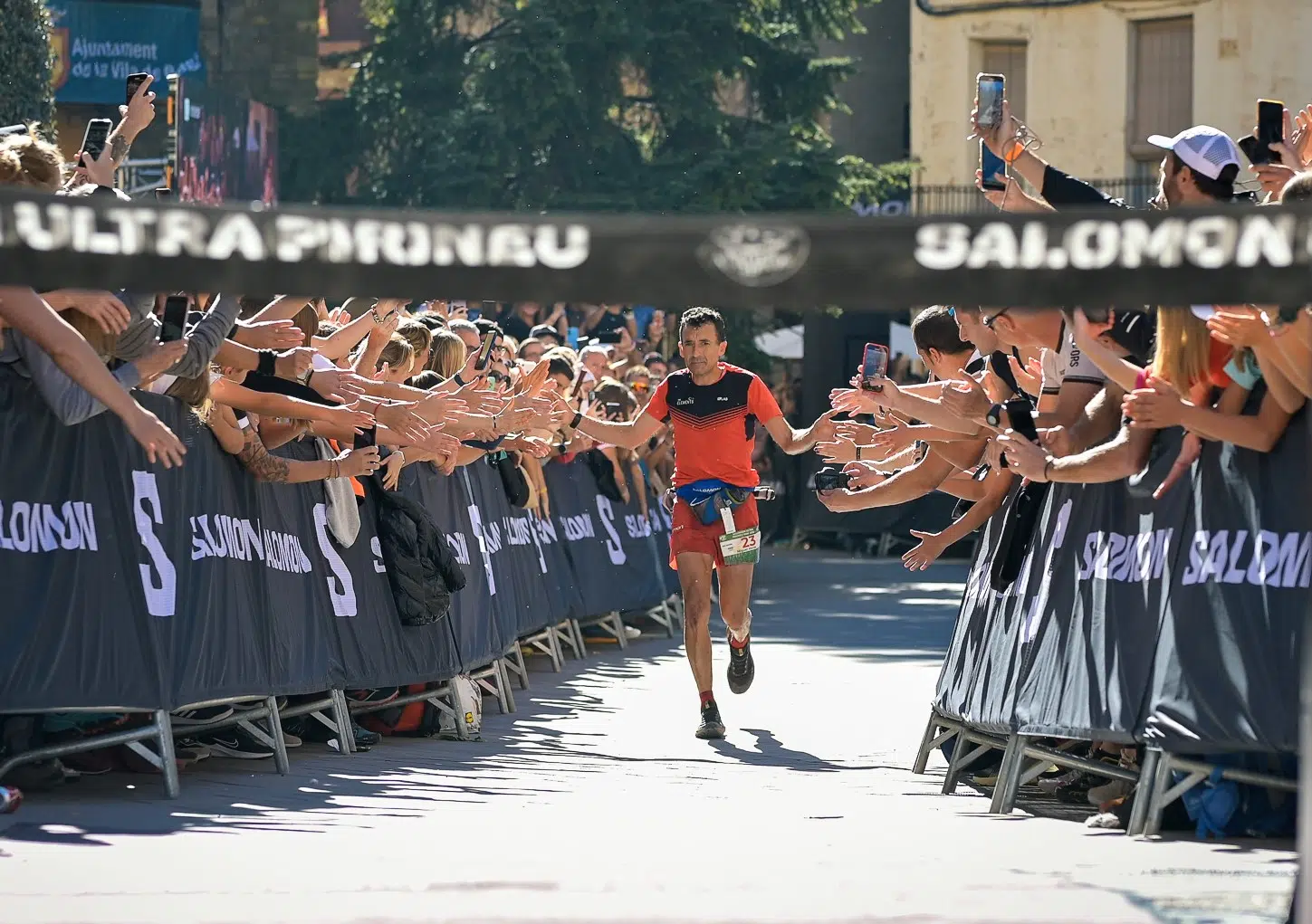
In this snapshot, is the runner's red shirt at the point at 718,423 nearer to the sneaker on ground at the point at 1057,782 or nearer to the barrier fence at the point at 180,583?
the barrier fence at the point at 180,583

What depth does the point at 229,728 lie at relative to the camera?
32.5ft

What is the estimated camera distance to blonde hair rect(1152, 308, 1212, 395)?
24.1 feet

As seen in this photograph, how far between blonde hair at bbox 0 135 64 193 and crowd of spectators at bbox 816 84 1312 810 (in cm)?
340

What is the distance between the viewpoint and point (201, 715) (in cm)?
966

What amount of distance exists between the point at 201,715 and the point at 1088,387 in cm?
405

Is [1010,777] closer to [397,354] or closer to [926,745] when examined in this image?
[926,745]

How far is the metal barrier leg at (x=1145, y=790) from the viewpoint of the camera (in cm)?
727

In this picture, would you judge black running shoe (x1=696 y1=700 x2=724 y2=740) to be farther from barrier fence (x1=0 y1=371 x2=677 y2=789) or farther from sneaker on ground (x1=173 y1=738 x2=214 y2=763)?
sneaker on ground (x1=173 y1=738 x2=214 y2=763)

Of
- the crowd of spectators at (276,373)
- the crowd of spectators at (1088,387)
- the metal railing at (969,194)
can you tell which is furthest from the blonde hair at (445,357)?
the metal railing at (969,194)

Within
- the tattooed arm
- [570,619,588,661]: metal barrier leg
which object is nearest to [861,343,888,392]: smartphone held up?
the tattooed arm

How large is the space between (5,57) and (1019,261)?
20.1 meters

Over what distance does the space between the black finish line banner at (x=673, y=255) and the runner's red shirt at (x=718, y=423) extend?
767cm

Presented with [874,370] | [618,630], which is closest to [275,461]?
[874,370]

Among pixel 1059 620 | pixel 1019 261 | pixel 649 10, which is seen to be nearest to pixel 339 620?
pixel 1059 620
